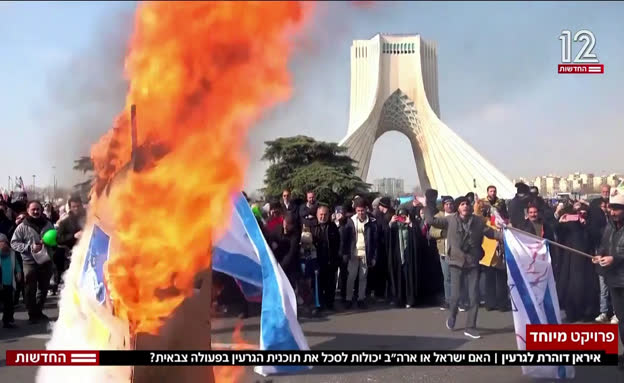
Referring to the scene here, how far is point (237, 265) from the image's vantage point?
12.3 feet

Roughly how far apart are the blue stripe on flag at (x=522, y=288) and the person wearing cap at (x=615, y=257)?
62 centimetres

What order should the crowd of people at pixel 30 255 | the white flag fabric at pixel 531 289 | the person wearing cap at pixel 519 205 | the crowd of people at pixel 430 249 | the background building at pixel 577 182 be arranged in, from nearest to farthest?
the white flag fabric at pixel 531 289 → the background building at pixel 577 182 → the crowd of people at pixel 430 249 → the crowd of people at pixel 30 255 → the person wearing cap at pixel 519 205

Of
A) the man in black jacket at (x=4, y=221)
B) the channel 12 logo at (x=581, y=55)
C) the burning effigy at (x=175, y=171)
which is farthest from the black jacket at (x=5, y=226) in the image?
the channel 12 logo at (x=581, y=55)

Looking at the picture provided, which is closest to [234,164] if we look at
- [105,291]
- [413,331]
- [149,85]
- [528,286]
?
[149,85]

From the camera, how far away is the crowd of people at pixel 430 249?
595 centimetres

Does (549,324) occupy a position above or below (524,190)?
below

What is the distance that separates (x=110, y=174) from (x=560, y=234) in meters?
5.41

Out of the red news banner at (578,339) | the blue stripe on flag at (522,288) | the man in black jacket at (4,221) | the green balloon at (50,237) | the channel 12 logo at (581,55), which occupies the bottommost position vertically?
the red news banner at (578,339)

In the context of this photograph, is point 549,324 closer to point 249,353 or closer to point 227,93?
point 249,353

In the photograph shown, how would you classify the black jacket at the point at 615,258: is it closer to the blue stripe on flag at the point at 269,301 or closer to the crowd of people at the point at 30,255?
the blue stripe on flag at the point at 269,301

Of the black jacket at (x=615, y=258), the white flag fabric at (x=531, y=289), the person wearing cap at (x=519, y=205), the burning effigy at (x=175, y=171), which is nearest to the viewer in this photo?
the burning effigy at (x=175, y=171)

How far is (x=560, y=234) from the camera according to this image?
6.70m

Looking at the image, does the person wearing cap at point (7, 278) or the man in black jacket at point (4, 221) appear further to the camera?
the man in black jacket at point (4, 221)

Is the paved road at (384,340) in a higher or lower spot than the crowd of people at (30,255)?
lower
